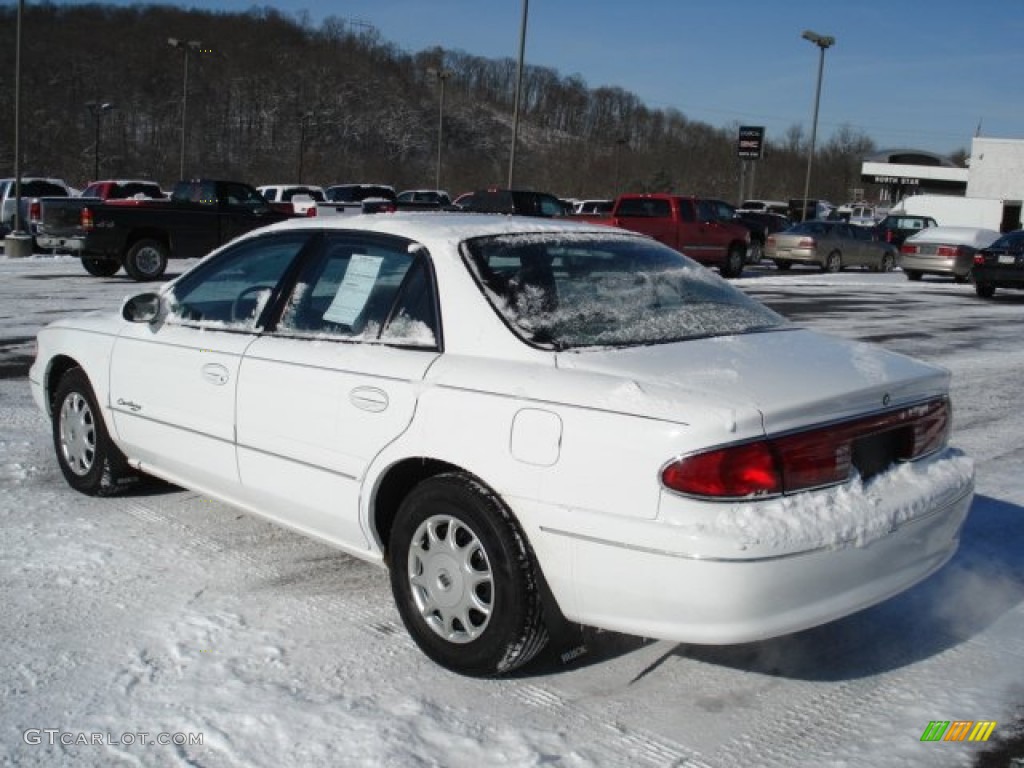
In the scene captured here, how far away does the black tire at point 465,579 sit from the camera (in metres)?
3.24

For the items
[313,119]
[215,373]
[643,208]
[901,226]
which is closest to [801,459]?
[215,373]

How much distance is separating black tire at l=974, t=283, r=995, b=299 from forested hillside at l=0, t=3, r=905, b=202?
6965cm

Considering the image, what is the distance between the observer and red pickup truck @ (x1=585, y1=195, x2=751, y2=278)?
78.1 ft

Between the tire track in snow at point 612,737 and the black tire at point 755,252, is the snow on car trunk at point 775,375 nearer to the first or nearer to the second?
the tire track in snow at point 612,737

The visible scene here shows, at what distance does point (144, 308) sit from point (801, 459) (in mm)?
3197

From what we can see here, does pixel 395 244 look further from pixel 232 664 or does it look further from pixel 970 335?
pixel 970 335

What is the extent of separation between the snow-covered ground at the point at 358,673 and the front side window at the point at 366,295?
1.07m

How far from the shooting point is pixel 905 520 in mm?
3295

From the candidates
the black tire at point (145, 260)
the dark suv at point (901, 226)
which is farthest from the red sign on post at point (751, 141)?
the black tire at point (145, 260)

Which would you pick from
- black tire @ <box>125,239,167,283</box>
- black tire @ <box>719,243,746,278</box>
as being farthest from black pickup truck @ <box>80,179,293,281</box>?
black tire @ <box>719,243,746,278</box>

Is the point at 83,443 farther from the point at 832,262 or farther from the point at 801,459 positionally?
the point at 832,262

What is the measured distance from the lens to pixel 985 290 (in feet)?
72.0

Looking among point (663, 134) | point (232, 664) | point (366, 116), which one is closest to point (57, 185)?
point (232, 664)

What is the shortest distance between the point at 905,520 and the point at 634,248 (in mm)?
1652
